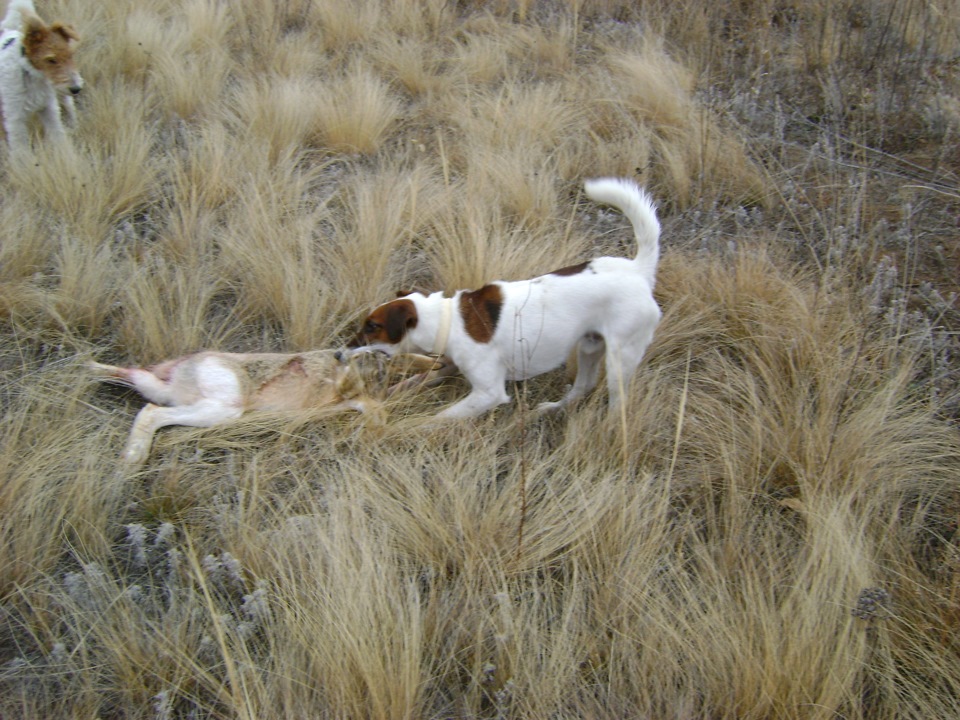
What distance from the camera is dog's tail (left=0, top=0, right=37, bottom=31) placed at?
512 centimetres

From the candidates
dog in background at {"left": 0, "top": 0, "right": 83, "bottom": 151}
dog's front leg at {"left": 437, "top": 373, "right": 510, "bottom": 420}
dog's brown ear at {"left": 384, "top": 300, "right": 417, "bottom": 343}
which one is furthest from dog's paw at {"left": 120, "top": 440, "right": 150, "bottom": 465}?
dog in background at {"left": 0, "top": 0, "right": 83, "bottom": 151}

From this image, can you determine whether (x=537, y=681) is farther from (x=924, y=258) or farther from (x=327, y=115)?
(x=327, y=115)

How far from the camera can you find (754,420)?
3012mm

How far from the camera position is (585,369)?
11.6 ft

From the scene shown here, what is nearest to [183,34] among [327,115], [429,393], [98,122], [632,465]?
[98,122]

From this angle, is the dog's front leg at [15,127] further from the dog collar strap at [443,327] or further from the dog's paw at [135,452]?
the dog collar strap at [443,327]

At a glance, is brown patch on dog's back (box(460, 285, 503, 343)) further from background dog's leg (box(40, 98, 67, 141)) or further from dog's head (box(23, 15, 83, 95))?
dog's head (box(23, 15, 83, 95))

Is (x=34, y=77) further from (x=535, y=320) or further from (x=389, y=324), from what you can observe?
(x=535, y=320)

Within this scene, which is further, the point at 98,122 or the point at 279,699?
the point at 98,122

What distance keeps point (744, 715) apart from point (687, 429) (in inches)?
49.0

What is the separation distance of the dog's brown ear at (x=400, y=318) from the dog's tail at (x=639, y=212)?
3.00 ft

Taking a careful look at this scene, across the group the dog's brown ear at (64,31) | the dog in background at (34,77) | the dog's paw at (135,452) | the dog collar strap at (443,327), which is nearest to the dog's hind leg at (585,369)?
the dog collar strap at (443,327)

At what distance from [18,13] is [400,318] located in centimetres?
413

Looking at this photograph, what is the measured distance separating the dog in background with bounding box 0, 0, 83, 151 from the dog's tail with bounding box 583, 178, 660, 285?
3.60m
